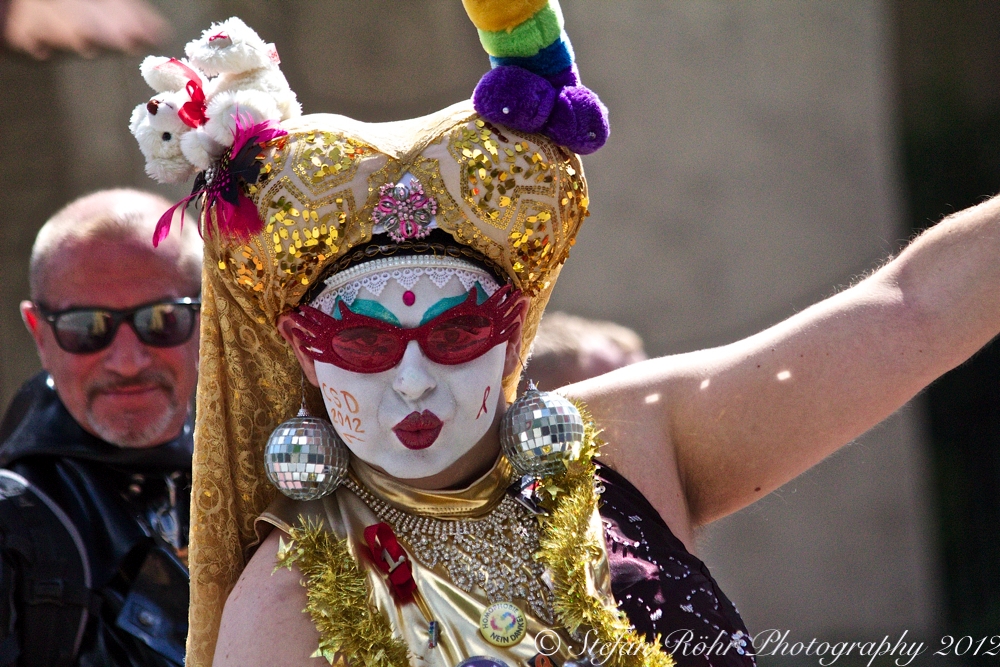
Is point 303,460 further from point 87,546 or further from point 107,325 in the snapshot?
point 107,325

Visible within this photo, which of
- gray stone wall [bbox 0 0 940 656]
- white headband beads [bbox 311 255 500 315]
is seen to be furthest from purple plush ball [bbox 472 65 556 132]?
gray stone wall [bbox 0 0 940 656]

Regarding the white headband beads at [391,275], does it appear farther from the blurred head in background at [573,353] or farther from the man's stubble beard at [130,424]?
the blurred head in background at [573,353]

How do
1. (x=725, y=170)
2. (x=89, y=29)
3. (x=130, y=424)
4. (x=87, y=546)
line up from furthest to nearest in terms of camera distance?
(x=725, y=170), (x=89, y=29), (x=130, y=424), (x=87, y=546)

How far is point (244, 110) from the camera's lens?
2027mm

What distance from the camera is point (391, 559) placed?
6.74 ft

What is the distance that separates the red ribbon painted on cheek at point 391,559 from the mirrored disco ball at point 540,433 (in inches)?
10.4

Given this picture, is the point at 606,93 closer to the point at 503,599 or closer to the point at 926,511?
the point at 926,511

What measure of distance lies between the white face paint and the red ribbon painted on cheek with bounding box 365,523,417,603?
4.3 inches

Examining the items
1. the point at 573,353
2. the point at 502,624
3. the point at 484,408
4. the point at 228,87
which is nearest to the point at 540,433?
the point at 484,408

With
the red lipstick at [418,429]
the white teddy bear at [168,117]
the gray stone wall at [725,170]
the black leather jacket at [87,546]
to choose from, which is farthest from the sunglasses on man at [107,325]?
the gray stone wall at [725,170]

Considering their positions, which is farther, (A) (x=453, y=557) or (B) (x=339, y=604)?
(A) (x=453, y=557)

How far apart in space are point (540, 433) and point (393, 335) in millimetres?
327

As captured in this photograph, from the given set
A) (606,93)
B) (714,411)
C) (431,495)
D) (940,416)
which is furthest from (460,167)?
(940,416)

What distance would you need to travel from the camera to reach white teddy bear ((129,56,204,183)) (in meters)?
2.05
